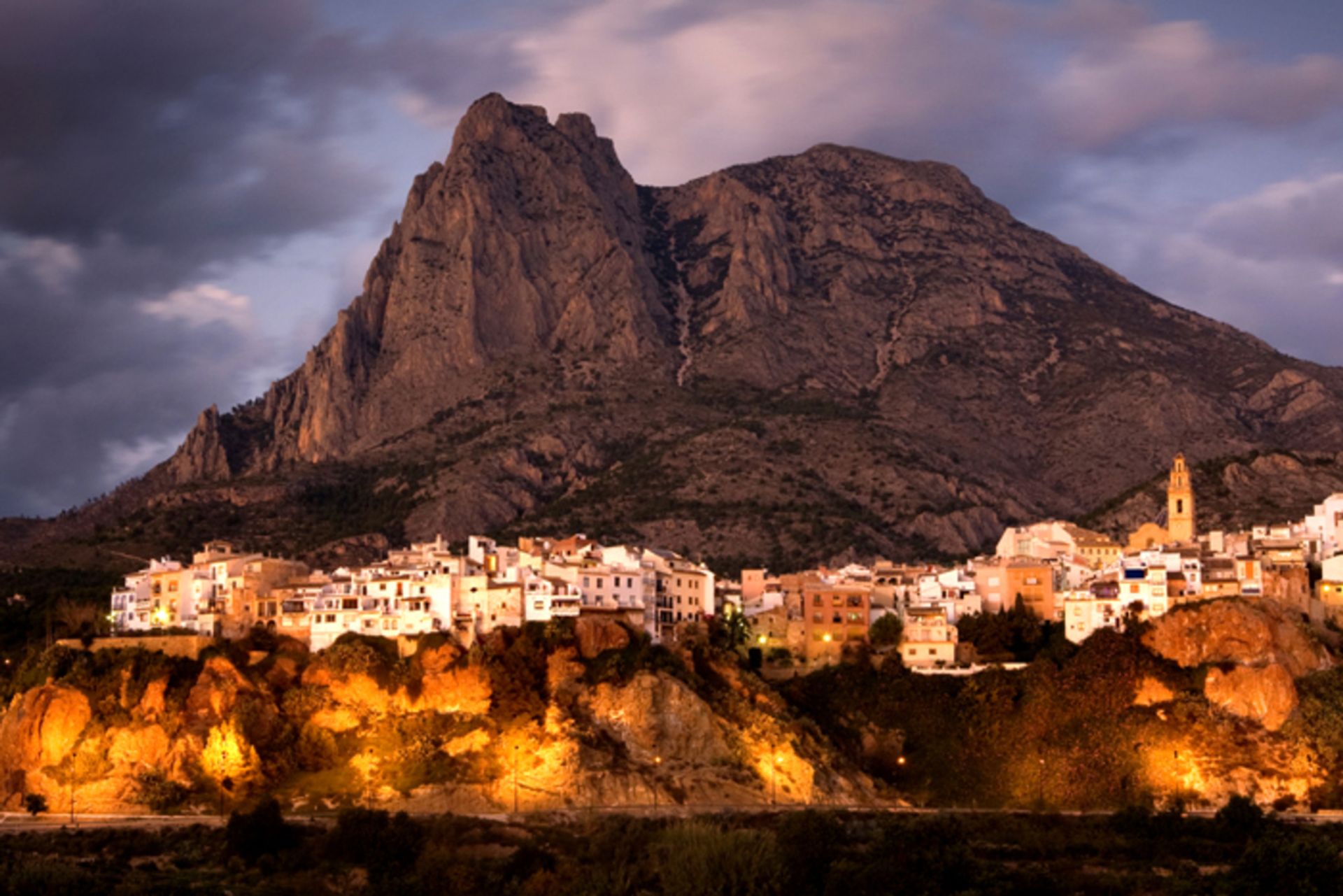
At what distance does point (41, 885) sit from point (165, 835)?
38.2ft

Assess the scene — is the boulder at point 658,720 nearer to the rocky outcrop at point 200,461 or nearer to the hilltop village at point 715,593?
the hilltop village at point 715,593

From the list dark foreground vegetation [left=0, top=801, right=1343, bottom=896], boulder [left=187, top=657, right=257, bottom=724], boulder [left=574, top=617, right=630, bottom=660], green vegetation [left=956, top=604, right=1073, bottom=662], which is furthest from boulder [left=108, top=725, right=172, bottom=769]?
green vegetation [left=956, top=604, right=1073, bottom=662]

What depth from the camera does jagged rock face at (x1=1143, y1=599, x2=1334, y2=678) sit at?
89562mm

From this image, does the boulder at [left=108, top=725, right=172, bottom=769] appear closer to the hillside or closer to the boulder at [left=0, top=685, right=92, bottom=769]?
the hillside

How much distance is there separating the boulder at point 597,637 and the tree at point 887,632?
14873 mm

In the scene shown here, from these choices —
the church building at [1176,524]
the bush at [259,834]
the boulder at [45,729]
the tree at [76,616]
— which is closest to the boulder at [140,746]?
the boulder at [45,729]

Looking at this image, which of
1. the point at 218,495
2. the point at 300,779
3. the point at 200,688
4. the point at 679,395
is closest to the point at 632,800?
the point at 300,779

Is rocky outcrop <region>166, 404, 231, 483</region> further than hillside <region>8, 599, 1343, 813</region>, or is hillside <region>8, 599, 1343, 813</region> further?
rocky outcrop <region>166, 404, 231, 483</region>

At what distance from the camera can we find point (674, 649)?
9231 cm

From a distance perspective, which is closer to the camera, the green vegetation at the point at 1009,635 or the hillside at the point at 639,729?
the hillside at the point at 639,729

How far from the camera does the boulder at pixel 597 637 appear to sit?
9038cm

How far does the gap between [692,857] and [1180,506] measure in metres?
65.1

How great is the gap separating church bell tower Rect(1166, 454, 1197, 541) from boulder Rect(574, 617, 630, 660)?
1688 inches

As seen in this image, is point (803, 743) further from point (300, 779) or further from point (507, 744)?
point (300, 779)
